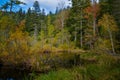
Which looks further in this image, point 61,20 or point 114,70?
point 61,20

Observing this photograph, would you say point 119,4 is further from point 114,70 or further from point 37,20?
point 37,20

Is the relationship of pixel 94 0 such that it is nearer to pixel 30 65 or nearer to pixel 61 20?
pixel 61 20

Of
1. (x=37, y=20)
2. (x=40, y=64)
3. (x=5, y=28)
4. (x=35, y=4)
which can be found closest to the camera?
(x=40, y=64)

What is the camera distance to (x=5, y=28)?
25688mm

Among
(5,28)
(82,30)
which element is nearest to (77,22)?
(82,30)

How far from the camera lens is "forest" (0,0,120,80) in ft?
21.1

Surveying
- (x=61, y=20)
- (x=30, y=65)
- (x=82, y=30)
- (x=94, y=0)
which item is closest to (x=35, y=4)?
(x=61, y=20)

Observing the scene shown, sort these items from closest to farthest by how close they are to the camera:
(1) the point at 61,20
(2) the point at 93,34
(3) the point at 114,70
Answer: (3) the point at 114,70 < (2) the point at 93,34 < (1) the point at 61,20

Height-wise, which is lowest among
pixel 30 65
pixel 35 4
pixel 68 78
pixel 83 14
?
pixel 30 65

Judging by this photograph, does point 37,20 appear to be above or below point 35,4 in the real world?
below

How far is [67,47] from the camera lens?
4359cm

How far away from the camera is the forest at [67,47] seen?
6421mm

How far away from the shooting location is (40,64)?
1897 centimetres

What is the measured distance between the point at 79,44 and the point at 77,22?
497cm
